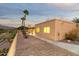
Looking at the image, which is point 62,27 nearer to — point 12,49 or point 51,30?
point 51,30

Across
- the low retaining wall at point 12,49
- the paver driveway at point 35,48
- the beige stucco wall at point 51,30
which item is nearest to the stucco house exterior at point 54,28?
the beige stucco wall at point 51,30

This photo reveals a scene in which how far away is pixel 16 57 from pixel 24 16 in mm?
772

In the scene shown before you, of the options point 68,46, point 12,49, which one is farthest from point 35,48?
point 68,46

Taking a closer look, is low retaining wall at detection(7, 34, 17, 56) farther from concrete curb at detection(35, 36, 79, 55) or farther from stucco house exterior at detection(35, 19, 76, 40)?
concrete curb at detection(35, 36, 79, 55)

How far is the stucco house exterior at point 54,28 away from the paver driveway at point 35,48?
0.16 metres

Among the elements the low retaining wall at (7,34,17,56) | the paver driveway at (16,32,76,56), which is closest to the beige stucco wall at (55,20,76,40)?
the paver driveway at (16,32,76,56)

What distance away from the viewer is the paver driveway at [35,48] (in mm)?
4398

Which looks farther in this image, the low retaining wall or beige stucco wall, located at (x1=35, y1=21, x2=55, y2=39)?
beige stucco wall, located at (x1=35, y1=21, x2=55, y2=39)

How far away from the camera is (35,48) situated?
446 centimetres

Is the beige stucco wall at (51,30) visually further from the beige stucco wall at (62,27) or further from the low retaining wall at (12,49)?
the low retaining wall at (12,49)

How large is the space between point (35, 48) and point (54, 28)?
1.70 ft

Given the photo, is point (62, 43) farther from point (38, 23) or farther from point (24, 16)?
point (24, 16)

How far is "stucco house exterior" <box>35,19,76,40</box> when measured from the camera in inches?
175

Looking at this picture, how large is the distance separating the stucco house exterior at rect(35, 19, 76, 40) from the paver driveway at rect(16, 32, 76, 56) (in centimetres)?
16
